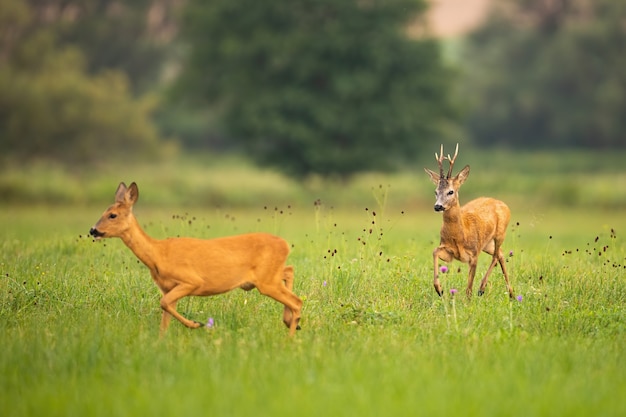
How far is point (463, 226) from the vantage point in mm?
10859

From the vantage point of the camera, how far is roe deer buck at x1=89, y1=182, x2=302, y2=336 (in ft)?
27.2

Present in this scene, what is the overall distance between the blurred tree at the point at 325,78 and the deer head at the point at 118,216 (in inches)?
864

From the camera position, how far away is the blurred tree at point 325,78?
30.6 m

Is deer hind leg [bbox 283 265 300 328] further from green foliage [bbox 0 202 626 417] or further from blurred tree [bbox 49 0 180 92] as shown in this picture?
blurred tree [bbox 49 0 180 92]

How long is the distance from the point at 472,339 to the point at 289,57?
23.3 m

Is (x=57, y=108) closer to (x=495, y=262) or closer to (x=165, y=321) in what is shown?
(x=495, y=262)

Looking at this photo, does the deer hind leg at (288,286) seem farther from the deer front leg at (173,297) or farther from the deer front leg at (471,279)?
the deer front leg at (471,279)

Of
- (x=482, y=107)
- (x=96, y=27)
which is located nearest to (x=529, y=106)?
(x=482, y=107)

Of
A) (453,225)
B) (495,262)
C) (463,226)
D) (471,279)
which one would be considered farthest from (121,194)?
(495,262)

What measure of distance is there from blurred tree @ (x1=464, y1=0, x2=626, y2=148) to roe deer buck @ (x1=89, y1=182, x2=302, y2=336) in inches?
1875

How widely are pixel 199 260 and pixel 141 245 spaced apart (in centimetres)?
56

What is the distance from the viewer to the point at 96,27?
1925 inches

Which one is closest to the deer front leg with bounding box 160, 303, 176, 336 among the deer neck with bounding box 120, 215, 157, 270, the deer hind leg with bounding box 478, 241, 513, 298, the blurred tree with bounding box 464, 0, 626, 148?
the deer neck with bounding box 120, 215, 157, 270

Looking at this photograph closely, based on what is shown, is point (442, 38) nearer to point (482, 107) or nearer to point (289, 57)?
point (289, 57)
